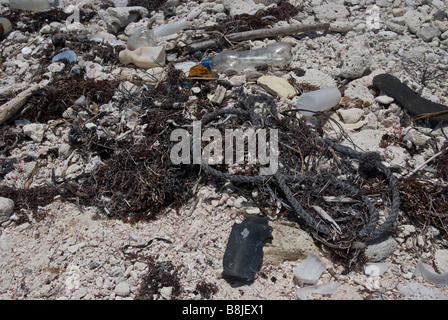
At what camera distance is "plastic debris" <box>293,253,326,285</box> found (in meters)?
1.94

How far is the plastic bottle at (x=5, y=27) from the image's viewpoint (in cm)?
407

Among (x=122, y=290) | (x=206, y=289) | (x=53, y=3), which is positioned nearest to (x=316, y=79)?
(x=206, y=289)

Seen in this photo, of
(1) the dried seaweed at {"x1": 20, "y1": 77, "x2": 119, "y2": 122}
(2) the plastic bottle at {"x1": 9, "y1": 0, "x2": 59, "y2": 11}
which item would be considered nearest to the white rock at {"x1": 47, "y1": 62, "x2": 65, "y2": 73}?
(1) the dried seaweed at {"x1": 20, "y1": 77, "x2": 119, "y2": 122}

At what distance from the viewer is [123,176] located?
239 centimetres

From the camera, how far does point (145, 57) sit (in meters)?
3.36

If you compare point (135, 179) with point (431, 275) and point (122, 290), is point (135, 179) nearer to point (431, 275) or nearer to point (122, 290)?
point (122, 290)

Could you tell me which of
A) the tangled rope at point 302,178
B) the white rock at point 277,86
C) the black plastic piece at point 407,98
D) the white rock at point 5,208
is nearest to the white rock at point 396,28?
the black plastic piece at point 407,98

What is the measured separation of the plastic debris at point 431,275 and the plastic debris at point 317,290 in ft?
1.66

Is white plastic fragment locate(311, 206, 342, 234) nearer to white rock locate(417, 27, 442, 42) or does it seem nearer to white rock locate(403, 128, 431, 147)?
white rock locate(403, 128, 431, 147)

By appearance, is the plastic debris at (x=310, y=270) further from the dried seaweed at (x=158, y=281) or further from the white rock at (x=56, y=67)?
the white rock at (x=56, y=67)

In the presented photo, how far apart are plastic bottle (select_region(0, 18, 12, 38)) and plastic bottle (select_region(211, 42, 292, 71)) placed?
8.65 ft

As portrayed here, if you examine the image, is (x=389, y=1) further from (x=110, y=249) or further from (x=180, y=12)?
(x=110, y=249)

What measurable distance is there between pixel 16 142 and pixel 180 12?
8.17ft

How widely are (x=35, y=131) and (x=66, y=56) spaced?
1.13 m
